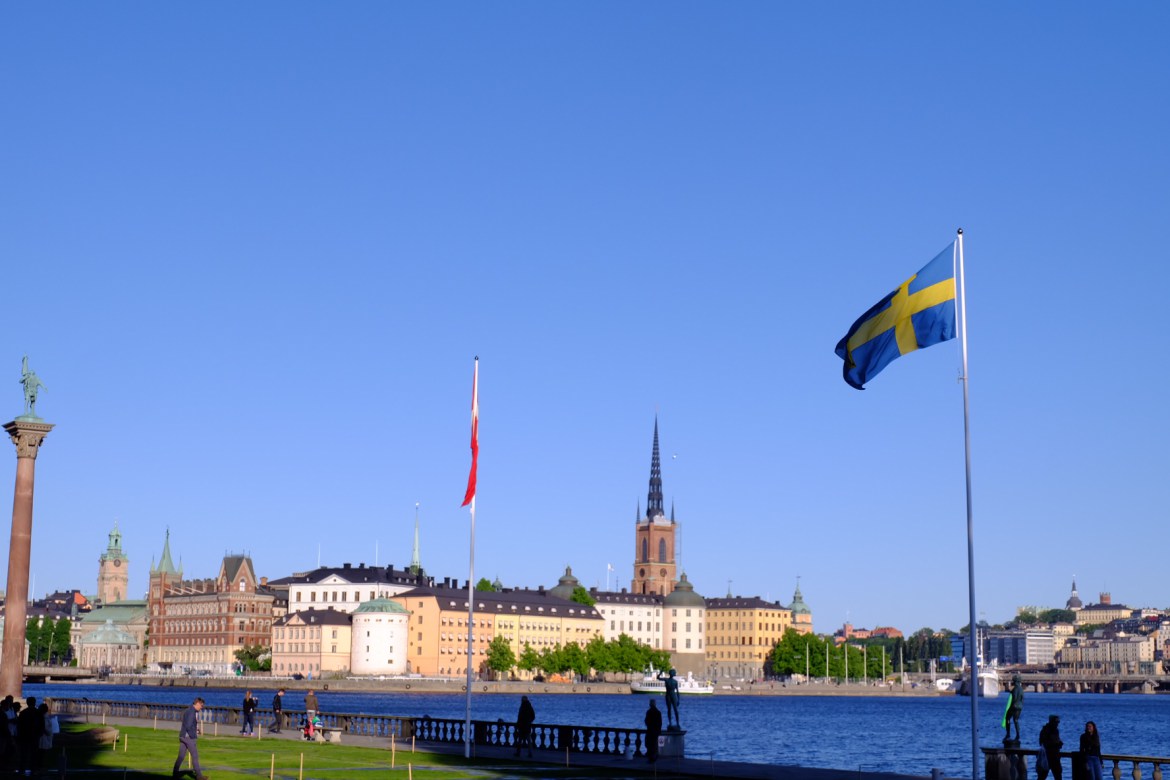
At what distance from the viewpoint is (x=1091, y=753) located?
3155 cm

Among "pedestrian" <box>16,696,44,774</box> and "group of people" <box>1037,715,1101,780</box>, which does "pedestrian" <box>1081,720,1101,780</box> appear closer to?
"group of people" <box>1037,715,1101,780</box>

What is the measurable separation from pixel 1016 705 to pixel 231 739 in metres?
25.9

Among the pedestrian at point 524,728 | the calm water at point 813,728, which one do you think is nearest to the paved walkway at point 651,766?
the pedestrian at point 524,728

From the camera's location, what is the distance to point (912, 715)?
16050 cm

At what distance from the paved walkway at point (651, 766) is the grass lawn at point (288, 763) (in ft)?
2.53

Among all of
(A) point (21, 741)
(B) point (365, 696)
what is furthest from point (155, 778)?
(B) point (365, 696)

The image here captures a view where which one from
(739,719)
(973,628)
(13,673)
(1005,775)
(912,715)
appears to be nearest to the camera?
(973,628)

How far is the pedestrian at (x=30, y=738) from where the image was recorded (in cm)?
3666

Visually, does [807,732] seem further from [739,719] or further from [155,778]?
[155,778]

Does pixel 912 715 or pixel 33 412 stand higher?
pixel 33 412

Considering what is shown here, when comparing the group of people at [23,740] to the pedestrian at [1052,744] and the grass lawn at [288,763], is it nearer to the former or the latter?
the grass lawn at [288,763]

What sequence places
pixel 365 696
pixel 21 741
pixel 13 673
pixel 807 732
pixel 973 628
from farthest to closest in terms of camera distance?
pixel 365 696
pixel 807 732
pixel 13 673
pixel 21 741
pixel 973 628

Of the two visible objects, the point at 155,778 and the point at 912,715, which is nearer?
the point at 155,778

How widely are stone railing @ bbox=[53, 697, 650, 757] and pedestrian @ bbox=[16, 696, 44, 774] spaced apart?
46.1 feet
